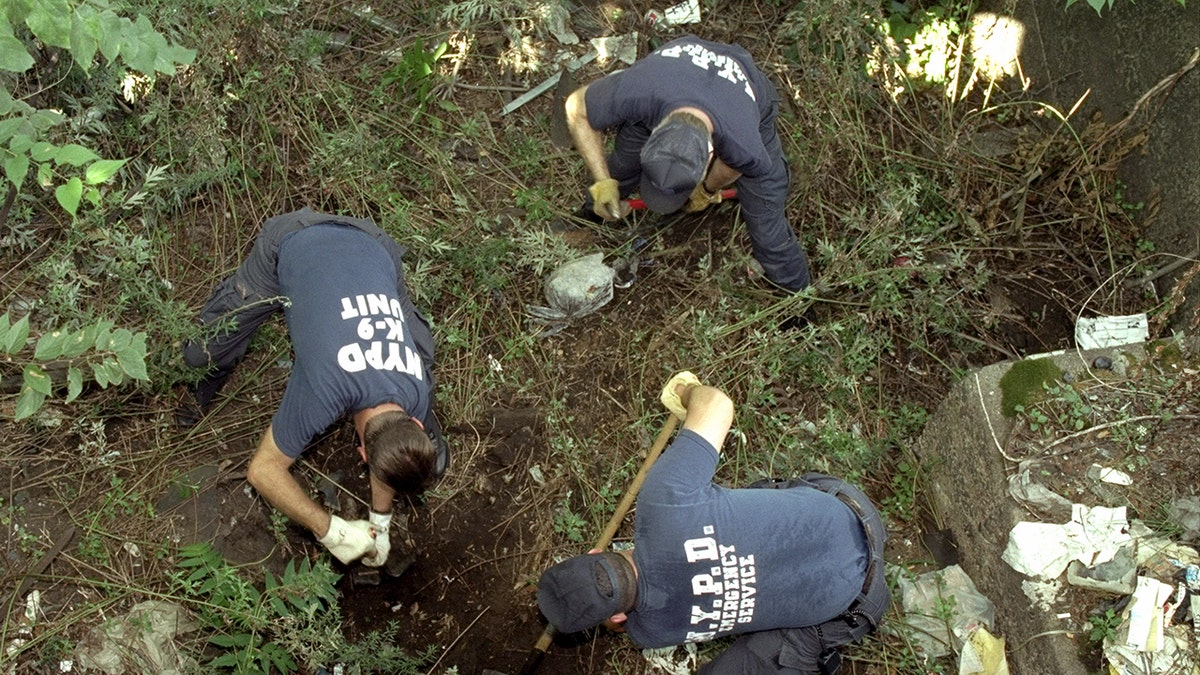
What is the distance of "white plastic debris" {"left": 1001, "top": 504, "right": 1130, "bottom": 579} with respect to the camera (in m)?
3.28

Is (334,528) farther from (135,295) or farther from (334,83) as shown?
(334,83)

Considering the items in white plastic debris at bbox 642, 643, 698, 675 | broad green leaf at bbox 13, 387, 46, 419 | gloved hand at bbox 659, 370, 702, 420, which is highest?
broad green leaf at bbox 13, 387, 46, 419

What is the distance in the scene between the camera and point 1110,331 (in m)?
3.98

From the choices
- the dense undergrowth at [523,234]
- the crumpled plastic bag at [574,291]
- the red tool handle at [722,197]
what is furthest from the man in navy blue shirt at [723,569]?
the red tool handle at [722,197]

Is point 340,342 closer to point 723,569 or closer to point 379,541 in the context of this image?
point 379,541

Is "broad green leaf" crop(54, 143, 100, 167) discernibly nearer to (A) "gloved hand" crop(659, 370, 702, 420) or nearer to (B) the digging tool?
(A) "gloved hand" crop(659, 370, 702, 420)

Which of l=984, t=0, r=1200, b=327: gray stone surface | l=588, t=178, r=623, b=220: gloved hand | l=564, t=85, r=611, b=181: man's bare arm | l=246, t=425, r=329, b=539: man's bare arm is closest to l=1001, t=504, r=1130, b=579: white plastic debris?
l=984, t=0, r=1200, b=327: gray stone surface

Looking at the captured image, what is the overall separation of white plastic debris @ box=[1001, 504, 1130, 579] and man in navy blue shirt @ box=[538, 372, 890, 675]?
0.56 metres

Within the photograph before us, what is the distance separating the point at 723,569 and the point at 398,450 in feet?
3.38

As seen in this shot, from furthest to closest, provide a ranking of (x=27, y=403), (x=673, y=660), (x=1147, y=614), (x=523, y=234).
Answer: (x=523, y=234) < (x=673, y=660) < (x=1147, y=614) < (x=27, y=403)

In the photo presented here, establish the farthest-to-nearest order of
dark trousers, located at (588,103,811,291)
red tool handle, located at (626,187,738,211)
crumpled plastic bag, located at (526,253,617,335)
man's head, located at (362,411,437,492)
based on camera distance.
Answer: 1. red tool handle, located at (626,187,738,211)
2. crumpled plastic bag, located at (526,253,617,335)
3. dark trousers, located at (588,103,811,291)
4. man's head, located at (362,411,437,492)

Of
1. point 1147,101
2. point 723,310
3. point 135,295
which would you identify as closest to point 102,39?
point 135,295

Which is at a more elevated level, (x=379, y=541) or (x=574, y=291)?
(x=574, y=291)

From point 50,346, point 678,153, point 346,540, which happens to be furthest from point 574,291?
point 50,346
